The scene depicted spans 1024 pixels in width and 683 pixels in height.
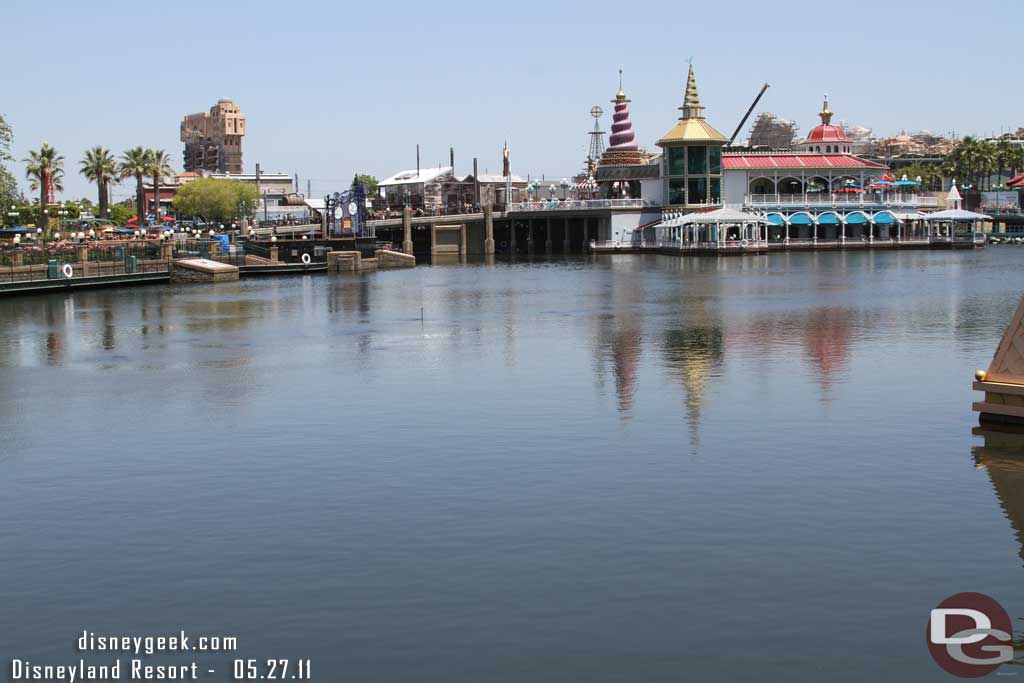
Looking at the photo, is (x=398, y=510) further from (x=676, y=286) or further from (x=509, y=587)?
(x=676, y=286)

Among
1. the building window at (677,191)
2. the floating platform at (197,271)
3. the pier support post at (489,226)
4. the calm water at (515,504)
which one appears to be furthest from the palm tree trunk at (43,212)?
the calm water at (515,504)

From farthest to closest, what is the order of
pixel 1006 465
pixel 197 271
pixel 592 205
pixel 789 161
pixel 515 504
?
pixel 592 205 → pixel 789 161 → pixel 197 271 → pixel 1006 465 → pixel 515 504

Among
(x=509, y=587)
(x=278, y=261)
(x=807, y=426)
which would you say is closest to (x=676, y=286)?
(x=278, y=261)

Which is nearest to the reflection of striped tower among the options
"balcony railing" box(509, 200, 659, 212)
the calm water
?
"balcony railing" box(509, 200, 659, 212)

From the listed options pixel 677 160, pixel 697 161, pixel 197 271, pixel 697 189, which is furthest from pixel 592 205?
pixel 197 271

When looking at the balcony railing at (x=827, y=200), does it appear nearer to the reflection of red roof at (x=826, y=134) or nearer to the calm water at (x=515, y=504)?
the reflection of red roof at (x=826, y=134)

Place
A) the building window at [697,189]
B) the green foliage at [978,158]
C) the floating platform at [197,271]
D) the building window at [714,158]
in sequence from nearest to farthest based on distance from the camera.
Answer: the floating platform at [197,271], the building window at [714,158], the building window at [697,189], the green foliage at [978,158]

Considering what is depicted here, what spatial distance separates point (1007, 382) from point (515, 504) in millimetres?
12266

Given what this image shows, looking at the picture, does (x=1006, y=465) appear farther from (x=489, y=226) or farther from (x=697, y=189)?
(x=489, y=226)

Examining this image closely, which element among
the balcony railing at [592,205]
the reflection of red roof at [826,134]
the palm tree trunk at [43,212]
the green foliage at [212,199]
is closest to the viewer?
the palm tree trunk at [43,212]

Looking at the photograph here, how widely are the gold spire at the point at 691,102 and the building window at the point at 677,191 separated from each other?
7039 mm

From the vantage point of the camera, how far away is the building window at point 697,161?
130125mm

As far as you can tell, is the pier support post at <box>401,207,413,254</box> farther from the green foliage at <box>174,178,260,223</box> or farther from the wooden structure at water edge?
the wooden structure at water edge

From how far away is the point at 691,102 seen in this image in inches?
5212
